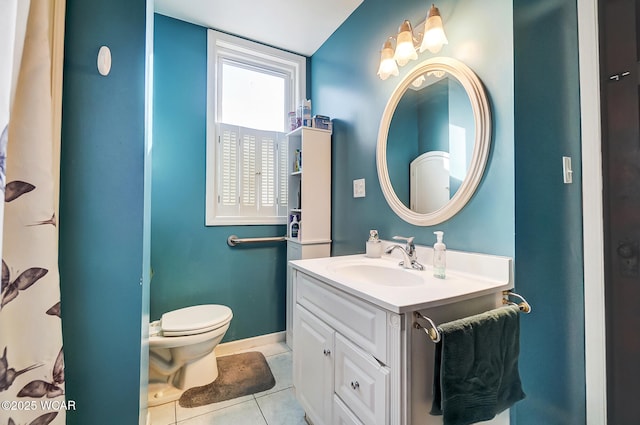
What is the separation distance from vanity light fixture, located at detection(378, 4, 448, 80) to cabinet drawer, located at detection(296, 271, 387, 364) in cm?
118

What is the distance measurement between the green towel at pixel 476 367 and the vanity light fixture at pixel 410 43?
115cm

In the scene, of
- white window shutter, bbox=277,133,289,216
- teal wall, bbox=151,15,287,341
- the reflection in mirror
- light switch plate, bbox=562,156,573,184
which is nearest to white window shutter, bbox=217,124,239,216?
teal wall, bbox=151,15,287,341

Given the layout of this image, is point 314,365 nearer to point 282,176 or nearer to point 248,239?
point 248,239

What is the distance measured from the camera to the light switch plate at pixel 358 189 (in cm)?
179

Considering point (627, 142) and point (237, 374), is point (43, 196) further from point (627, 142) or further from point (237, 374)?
point (627, 142)

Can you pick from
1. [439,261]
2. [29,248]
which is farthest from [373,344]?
[29,248]

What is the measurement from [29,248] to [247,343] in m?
1.81

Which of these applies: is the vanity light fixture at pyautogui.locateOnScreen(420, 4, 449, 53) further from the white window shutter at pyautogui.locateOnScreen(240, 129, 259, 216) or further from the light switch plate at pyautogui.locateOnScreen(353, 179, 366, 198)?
the white window shutter at pyautogui.locateOnScreen(240, 129, 259, 216)

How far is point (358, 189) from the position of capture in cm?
183

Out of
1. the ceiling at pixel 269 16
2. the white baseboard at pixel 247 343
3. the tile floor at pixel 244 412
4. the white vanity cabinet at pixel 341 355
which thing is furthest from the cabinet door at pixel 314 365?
the ceiling at pixel 269 16

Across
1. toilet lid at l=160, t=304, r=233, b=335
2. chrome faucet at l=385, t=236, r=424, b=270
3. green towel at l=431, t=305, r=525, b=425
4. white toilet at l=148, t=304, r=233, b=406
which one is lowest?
white toilet at l=148, t=304, r=233, b=406

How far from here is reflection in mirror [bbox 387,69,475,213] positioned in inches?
47.2

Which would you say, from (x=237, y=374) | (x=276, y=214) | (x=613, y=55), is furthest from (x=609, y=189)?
(x=237, y=374)

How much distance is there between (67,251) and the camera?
855 millimetres
